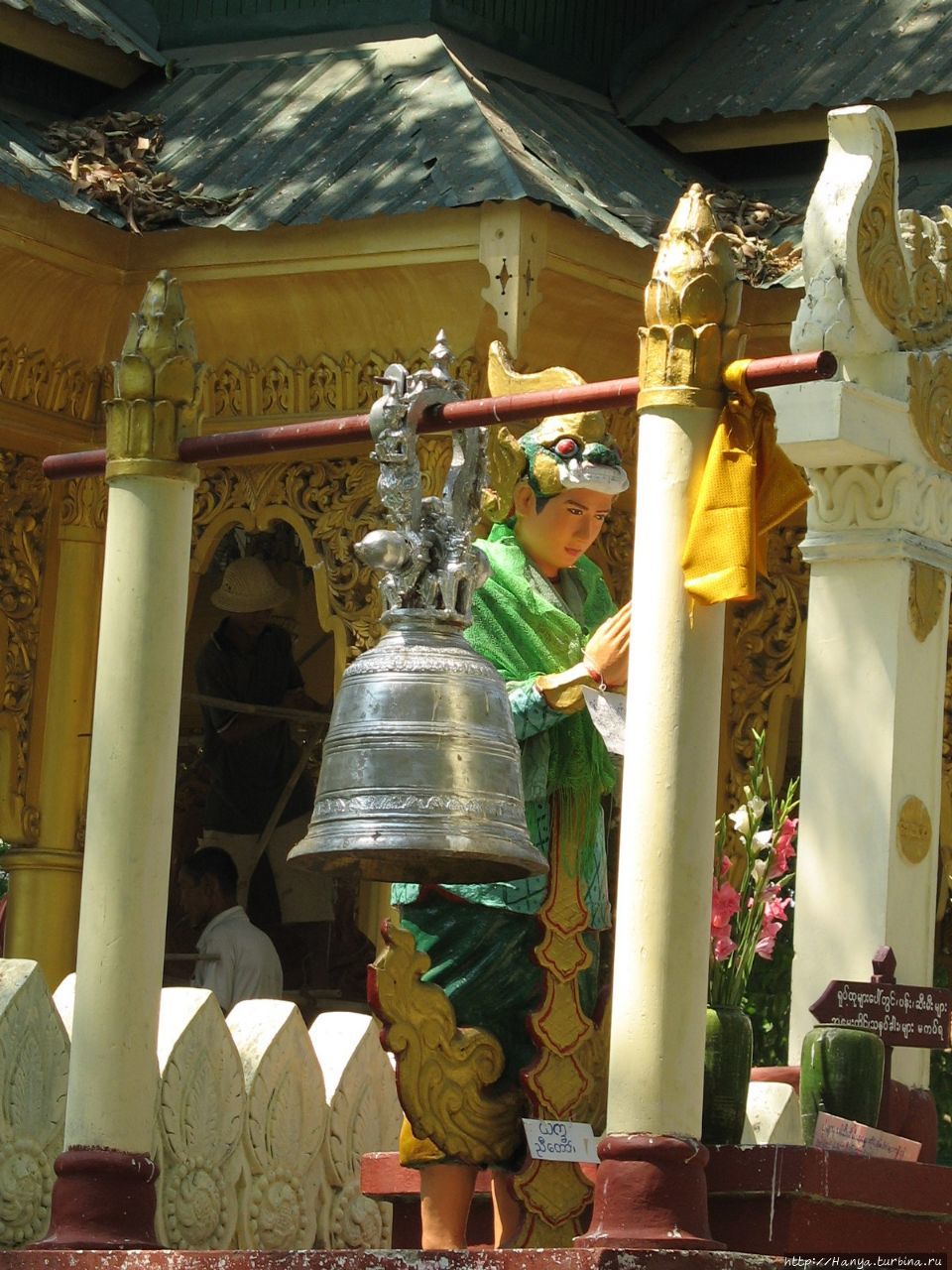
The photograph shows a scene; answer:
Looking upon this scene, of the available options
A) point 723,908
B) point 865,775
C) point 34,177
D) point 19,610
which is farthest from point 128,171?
point 723,908

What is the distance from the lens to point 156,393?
7367mm

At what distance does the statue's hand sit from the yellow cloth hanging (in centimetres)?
50

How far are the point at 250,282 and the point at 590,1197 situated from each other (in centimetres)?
437


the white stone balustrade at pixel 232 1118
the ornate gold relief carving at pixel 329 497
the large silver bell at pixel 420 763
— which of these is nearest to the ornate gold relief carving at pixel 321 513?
the ornate gold relief carving at pixel 329 497

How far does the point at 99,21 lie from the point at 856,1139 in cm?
569

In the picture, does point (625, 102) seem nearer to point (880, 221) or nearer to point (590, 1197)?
point (880, 221)

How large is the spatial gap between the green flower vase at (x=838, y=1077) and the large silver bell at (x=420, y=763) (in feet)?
3.64

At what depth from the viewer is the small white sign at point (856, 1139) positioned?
24.0ft

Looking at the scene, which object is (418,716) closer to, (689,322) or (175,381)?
(689,322)

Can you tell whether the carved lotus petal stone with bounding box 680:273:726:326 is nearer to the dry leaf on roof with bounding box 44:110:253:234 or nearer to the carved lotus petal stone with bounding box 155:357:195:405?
the carved lotus petal stone with bounding box 155:357:195:405

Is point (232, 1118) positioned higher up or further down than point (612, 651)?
further down

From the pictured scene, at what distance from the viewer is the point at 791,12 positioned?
475 inches

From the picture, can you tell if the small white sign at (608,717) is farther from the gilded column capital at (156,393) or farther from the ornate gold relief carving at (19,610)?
the ornate gold relief carving at (19,610)

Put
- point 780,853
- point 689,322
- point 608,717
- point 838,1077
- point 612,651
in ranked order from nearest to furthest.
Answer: point 689,322 < point 612,651 < point 608,717 < point 838,1077 < point 780,853
